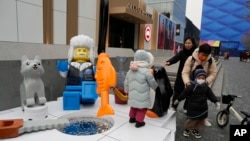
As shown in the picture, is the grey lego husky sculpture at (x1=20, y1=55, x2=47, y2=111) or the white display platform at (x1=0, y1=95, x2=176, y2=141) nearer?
the white display platform at (x1=0, y1=95, x2=176, y2=141)

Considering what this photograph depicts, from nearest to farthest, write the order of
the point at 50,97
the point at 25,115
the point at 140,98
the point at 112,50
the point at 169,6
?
the point at 140,98, the point at 25,115, the point at 50,97, the point at 112,50, the point at 169,6

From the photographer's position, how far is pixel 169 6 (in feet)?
83.4

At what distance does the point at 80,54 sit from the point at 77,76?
1.36ft

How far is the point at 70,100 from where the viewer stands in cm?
331

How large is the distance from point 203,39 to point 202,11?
27.4ft

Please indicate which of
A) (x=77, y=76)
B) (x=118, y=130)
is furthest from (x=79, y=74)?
(x=118, y=130)

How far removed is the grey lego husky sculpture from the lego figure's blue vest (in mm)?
582

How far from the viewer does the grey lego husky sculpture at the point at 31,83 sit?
A: 9.19ft

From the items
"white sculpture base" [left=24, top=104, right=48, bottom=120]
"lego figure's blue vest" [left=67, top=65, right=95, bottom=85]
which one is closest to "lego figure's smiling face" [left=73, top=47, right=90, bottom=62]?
"lego figure's blue vest" [left=67, top=65, right=95, bottom=85]

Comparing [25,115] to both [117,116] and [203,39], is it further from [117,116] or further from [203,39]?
[203,39]

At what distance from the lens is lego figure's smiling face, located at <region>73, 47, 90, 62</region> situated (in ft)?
11.5

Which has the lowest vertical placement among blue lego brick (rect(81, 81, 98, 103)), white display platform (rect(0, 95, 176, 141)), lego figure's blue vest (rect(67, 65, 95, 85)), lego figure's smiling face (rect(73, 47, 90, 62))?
white display platform (rect(0, 95, 176, 141))

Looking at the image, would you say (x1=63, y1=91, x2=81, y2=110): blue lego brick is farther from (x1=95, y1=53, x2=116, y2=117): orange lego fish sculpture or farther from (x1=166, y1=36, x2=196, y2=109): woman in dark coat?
(x1=166, y1=36, x2=196, y2=109): woman in dark coat

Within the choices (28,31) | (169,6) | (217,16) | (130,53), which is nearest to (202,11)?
(217,16)
